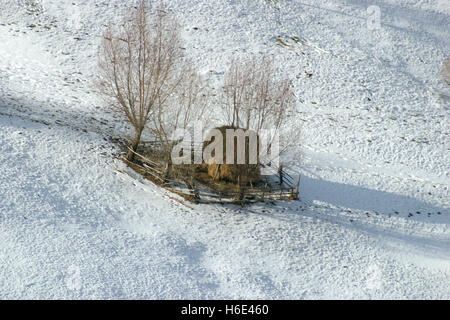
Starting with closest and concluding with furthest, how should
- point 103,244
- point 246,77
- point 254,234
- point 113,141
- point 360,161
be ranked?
point 103,244 < point 254,234 < point 246,77 < point 113,141 < point 360,161

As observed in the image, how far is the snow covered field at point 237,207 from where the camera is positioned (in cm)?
1725

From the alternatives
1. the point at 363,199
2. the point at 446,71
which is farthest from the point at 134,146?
the point at 446,71

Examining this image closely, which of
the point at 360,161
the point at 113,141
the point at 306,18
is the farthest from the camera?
the point at 306,18

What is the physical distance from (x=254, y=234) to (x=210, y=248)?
1.89m

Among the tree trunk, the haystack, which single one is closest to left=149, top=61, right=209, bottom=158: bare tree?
the tree trunk

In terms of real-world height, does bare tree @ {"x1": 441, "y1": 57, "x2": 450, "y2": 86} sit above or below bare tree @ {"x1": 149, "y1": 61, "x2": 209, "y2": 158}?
above

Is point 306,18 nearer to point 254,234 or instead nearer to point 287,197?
point 287,197

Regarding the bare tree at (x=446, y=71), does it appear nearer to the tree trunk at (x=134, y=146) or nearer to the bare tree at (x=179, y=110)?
the bare tree at (x=179, y=110)

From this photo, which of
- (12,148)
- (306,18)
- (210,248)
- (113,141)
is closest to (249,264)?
(210,248)

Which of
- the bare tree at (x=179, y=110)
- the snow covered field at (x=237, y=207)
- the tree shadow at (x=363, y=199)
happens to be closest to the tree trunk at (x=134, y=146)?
the snow covered field at (x=237, y=207)

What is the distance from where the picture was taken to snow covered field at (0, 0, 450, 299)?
56.6ft

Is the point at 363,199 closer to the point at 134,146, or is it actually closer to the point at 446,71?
the point at 134,146

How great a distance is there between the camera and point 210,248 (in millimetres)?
18562

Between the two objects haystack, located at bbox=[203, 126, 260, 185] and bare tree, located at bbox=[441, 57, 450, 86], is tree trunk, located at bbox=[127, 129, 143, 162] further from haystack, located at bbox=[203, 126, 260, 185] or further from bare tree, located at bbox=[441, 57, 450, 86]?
bare tree, located at bbox=[441, 57, 450, 86]
